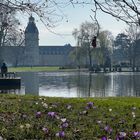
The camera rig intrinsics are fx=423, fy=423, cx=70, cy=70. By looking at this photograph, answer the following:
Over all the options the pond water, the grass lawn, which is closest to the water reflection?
the pond water

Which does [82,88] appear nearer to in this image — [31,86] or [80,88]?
[80,88]

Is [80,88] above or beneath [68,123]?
beneath

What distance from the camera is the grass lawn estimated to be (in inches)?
223

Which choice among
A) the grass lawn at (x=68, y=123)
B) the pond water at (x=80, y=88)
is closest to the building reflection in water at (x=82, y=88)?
the pond water at (x=80, y=88)

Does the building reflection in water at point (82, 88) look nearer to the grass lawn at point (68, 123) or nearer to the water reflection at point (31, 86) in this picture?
the water reflection at point (31, 86)

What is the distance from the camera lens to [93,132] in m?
5.98

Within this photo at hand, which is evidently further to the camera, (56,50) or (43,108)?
(56,50)

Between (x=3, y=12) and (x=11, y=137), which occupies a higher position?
(x=3, y=12)

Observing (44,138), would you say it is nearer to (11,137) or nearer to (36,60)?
(11,137)

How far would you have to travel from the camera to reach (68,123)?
252 inches

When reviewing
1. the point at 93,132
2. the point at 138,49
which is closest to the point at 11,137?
the point at 93,132

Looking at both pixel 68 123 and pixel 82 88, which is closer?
pixel 68 123

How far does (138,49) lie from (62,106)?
85490mm

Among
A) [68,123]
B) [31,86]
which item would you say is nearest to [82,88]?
[31,86]
